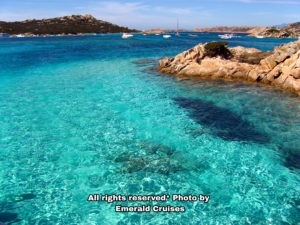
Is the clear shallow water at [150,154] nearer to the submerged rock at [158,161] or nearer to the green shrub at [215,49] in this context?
the submerged rock at [158,161]

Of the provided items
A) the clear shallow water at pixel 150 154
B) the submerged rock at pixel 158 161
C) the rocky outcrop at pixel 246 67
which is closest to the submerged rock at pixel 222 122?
the clear shallow water at pixel 150 154

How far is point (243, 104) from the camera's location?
75.2 ft

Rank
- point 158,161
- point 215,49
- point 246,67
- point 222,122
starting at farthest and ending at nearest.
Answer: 1. point 215,49
2. point 246,67
3. point 222,122
4. point 158,161

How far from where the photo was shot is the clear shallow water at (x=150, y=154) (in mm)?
9867

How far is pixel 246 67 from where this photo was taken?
35375 mm

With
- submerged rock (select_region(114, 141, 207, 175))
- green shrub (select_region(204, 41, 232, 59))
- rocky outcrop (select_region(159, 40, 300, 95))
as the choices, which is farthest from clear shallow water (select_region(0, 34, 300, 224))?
green shrub (select_region(204, 41, 232, 59))

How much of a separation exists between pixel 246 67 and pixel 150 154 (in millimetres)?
29268

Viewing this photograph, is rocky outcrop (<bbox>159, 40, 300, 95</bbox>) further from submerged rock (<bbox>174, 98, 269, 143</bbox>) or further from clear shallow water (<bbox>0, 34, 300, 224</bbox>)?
submerged rock (<bbox>174, 98, 269, 143</bbox>)

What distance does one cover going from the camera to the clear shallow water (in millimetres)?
9867

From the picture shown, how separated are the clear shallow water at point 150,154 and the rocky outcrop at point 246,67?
4.84 meters

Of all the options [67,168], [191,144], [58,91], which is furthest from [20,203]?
[58,91]

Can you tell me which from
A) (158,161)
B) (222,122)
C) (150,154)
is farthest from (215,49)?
(158,161)

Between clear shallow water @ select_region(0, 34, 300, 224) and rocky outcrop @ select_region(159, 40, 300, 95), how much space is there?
4844 mm

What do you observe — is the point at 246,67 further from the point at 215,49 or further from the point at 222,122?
the point at 222,122
